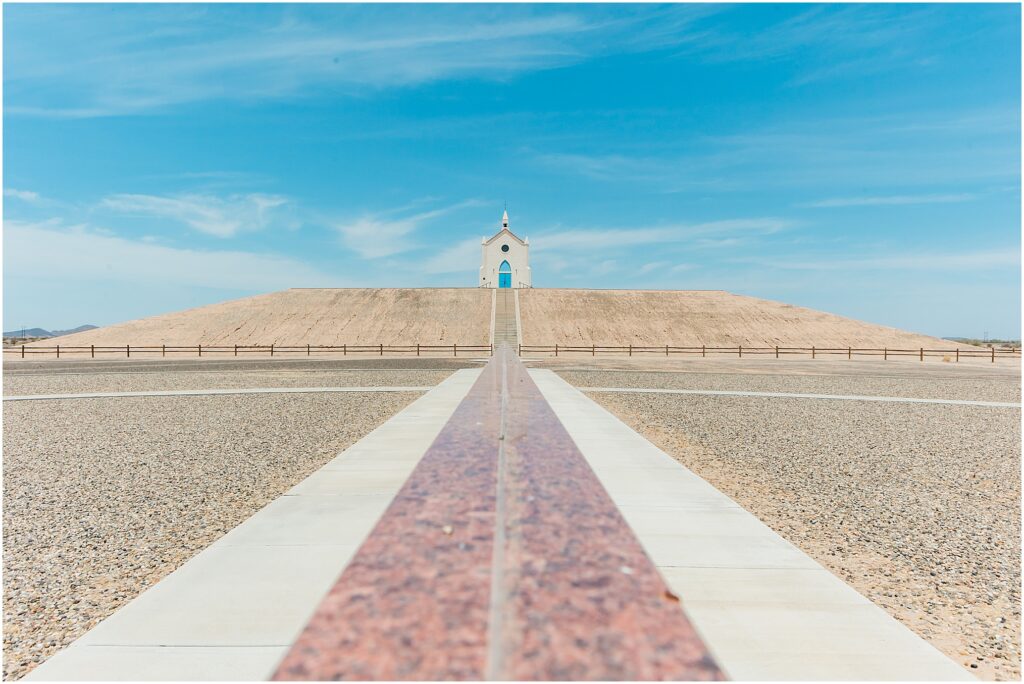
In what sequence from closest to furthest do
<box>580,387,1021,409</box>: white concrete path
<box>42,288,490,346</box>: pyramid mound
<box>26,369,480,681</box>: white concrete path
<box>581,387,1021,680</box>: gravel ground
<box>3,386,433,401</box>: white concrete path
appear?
<box>26,369,480,681</box>: white concrete path < <box>581,387,1021,680</box>: gravel ground < <box>580,387,1021,409</box>: white concrete path < <box>3,386,433,401</box>: white concrete path < <box>42,288,490,346</box>: pyramid mound

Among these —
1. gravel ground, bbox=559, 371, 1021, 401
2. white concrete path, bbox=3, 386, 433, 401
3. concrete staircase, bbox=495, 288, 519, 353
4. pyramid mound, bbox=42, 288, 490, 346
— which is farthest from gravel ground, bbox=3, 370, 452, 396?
pyramid mound, bbox=42, 288, 490, 346

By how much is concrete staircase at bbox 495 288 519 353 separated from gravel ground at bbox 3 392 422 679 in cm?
3093

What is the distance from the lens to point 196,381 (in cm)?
1933

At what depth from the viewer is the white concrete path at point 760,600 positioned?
304 centimetres

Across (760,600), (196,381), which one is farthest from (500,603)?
(196,381)

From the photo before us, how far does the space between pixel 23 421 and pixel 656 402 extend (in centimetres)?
1490

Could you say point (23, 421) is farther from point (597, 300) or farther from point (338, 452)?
point (597, 300)

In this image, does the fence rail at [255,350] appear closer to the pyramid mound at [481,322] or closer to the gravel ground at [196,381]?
the pyramid mound at [481,322]

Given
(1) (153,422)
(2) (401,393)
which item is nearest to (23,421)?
(1) (153,422)

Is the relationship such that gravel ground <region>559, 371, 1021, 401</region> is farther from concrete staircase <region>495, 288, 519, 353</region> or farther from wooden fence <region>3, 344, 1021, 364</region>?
concrete staircase <region>495, 288, 519, 353</region>

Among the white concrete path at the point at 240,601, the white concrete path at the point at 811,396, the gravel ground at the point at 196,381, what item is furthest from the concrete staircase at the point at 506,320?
the white concrete path at the point at 240,601

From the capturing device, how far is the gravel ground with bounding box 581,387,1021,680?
396 centimetres

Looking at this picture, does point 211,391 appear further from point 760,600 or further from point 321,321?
point 321,321

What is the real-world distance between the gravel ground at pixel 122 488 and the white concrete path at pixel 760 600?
4.35 m
